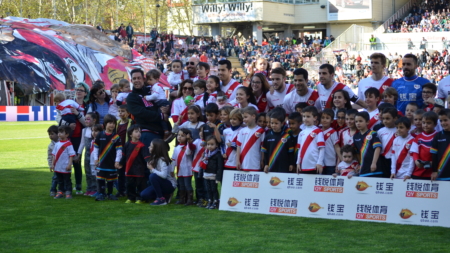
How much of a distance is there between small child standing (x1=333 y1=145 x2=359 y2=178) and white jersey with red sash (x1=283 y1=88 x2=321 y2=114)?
3.52 ft

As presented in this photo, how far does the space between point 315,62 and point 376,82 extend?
3793 centimetres

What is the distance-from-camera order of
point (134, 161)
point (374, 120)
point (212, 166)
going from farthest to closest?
point (134, 161) → point (212, 166) → point (374, 120)

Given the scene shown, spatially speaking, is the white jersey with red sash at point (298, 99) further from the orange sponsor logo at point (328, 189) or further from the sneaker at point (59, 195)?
the sneaker at point (59, 195)

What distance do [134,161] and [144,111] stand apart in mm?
843

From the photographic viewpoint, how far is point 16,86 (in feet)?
122

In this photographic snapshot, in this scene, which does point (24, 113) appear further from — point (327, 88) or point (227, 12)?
point (227, 12)

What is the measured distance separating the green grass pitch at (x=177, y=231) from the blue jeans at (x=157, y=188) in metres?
0.33

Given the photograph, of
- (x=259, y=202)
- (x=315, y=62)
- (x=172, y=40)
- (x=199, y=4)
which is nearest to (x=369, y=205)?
(x=259, y=202)

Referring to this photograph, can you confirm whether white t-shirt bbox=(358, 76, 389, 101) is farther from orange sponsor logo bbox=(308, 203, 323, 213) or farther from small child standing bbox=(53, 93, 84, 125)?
small child standing bbox=(53, 93, 84, 125)

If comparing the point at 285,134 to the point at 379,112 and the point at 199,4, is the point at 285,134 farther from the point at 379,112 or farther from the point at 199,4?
the point at 199,4

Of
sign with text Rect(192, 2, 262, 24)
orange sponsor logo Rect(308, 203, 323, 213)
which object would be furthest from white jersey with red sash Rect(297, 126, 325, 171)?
sign with text Rect(192, 2, 262, 24)

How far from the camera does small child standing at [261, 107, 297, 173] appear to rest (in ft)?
29.2

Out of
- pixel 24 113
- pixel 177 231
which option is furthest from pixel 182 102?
pixel 24 113

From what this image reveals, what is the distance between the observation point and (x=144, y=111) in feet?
32.7
